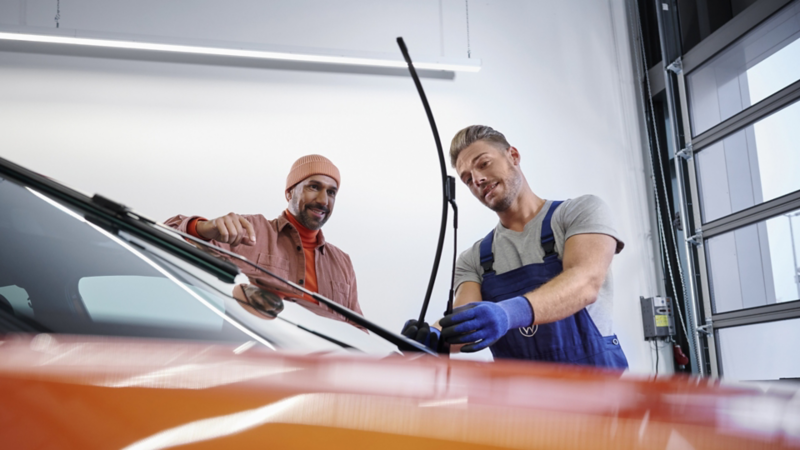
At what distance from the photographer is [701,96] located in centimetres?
374

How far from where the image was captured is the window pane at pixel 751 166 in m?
3.05

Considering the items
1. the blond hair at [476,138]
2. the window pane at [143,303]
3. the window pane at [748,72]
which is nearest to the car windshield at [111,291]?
the window pane at [143,303]

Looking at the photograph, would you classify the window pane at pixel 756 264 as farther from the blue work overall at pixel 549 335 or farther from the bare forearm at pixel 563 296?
the bare forearm at pixel 563 296

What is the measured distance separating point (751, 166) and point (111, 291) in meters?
3.55

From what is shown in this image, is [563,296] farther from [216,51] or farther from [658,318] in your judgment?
[658,318]

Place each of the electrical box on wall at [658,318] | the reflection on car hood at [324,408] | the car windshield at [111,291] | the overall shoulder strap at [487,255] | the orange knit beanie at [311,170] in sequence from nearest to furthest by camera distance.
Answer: the reflection on car hood at [324,408] < the car windshield at [111,291] < the overall shoulder strap at [487,255] < the orange knit beanie at [311,170] < the electrical box on wall at [658,318]

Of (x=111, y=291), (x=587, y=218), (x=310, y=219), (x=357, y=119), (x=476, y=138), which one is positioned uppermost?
(x=357, y=119)

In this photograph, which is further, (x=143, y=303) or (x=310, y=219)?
(x=310, y=219)

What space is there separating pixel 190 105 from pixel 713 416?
386 cm

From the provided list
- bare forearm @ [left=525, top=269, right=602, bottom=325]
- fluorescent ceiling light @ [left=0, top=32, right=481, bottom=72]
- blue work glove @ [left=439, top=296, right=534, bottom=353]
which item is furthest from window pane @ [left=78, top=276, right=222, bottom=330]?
fluorescent ceiling light @ [left=0, top=32, right=481, bottom=72]

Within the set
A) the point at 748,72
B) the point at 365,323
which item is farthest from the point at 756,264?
the point at 365,323

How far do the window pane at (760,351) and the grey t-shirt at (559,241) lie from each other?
1525 mm

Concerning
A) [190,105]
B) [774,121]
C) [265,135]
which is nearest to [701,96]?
[774,121]

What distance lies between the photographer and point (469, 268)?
212cm
